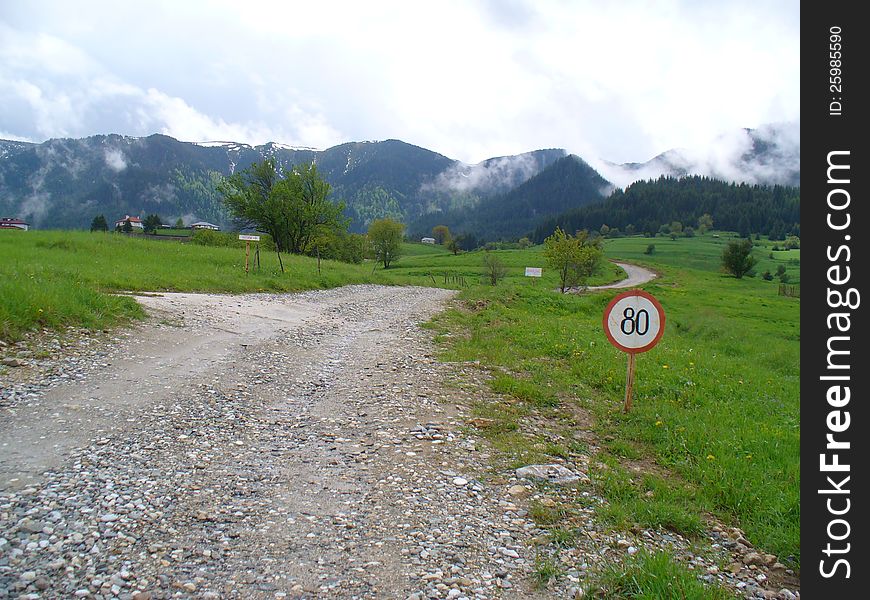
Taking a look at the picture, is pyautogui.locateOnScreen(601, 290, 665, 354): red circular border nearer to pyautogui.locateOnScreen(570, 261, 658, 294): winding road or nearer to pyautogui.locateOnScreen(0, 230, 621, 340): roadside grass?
pyautogui.locateOnScreen(0, 230, 621, 340): roadside grass

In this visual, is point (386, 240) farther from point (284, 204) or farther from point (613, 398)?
point (613, 398)

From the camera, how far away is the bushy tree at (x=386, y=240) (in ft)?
344

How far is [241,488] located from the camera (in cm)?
533

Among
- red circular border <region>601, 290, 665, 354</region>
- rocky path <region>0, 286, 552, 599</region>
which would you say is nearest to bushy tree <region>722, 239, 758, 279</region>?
red circular border <region>601, 290, 665, 354</region>

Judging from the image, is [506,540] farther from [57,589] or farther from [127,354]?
[127,354]

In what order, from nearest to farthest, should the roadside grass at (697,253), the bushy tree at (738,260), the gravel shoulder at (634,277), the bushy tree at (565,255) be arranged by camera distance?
1. the bushy tree at (565,255)
2. the gravel shoulder at (634,277)
3. the bushy tree at (738,260)
4. the roadside grass at (697,253)

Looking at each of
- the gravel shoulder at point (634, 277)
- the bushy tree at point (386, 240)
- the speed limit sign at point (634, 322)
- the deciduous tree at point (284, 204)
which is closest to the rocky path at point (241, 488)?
the speed limit sign at point (634, 322)

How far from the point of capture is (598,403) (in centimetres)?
994

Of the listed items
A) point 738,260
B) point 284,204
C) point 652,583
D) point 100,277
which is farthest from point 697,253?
point 652,583
